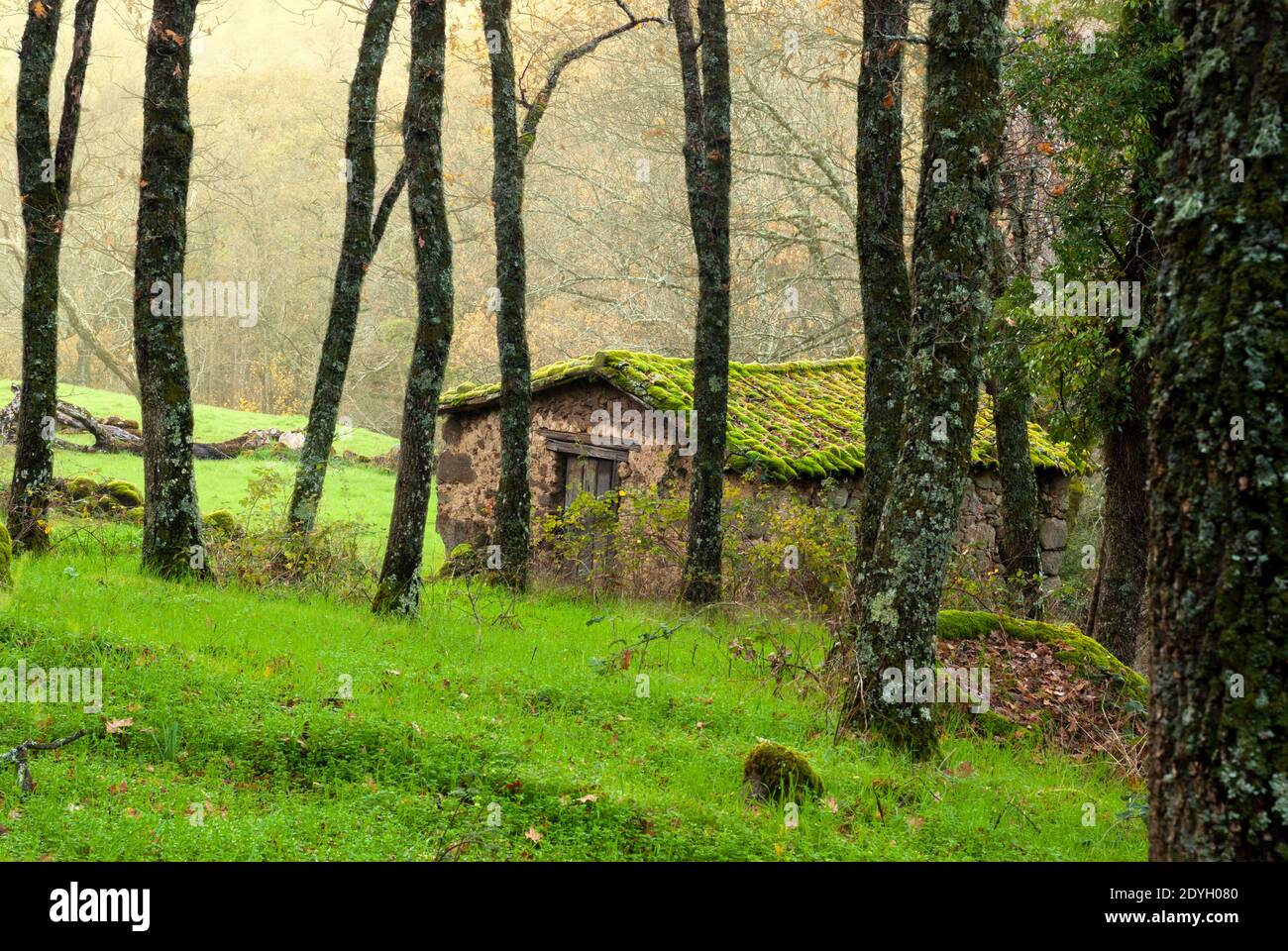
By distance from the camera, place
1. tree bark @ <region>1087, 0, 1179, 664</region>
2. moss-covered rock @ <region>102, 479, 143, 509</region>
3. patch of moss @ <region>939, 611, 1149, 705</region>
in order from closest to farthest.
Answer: patch of moss @ <region>939, 611, 1149, 705</region> < tree bark @ <region>1087, 0, 1179, 664</region> < moss-covered rock @ <region>102, 479, 143, 509</region>

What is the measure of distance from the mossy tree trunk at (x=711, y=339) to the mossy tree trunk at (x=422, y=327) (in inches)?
154

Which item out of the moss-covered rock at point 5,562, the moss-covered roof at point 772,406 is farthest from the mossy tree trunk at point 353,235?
the moss-covered rock at point 5,562

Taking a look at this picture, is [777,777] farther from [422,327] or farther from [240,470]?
[240,470]

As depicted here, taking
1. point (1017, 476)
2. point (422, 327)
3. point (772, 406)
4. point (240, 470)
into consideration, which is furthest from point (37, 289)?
point (240, 470)

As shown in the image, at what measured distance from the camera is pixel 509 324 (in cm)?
1312

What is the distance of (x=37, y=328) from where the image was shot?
34.3ft

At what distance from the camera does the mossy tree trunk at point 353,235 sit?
13.0 m

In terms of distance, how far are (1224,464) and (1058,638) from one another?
614 centimetres

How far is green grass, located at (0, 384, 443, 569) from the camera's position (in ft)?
76.9

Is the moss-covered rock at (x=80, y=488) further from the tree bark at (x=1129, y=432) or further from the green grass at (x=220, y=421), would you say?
the green grass at (x=220, y=421)

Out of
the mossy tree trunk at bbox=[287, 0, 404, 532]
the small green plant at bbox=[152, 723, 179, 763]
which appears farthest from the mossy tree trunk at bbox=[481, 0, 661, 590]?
the small green plant at bbox=[152, 723, 179, 763]

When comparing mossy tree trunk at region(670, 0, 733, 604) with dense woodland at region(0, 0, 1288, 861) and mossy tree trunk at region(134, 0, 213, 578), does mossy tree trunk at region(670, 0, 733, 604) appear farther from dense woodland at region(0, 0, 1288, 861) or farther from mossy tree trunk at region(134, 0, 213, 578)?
mossy tree trunk at region(134, 0, 213, 578)
